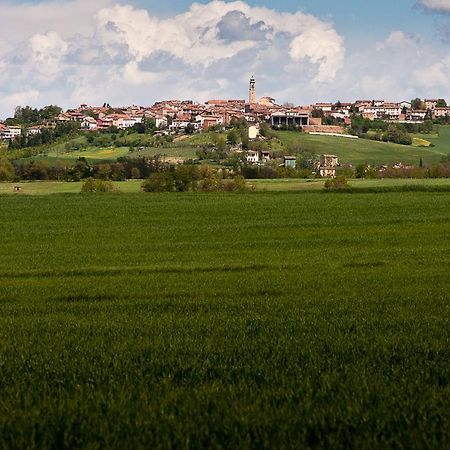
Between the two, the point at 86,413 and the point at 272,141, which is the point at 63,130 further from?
the point at 86,413

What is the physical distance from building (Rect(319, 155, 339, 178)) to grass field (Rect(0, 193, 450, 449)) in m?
92.9

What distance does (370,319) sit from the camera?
42.7ft

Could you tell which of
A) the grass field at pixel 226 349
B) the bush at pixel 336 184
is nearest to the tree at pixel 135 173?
the bush at pixel 336 184

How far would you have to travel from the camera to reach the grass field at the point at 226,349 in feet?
21.9

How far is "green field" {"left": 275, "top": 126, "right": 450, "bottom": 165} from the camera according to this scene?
5758 inches


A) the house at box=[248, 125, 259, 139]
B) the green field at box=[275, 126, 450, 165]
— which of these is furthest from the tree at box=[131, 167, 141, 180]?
the house at box=[248, 125, 259, 139]

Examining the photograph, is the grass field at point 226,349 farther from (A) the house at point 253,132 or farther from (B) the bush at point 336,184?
(A) the house at point 253,132

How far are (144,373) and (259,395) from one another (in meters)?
1.89

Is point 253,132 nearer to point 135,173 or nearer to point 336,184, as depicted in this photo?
point 135,173

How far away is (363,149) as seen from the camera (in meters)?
161

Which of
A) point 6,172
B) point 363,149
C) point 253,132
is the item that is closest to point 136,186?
point 6,172

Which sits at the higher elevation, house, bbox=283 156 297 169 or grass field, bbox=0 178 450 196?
house, bbox=283 156 297 169

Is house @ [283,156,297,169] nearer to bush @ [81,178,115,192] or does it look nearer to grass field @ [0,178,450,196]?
grass field @ [0,178,450,196]

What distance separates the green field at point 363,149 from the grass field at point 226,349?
4676 inches
